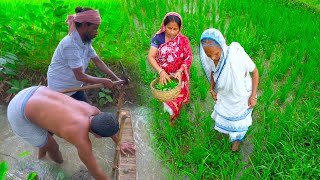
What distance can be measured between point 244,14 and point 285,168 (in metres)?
3.28

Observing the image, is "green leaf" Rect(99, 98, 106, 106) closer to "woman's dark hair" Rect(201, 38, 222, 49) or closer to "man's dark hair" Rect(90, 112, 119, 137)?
"man's dark hair" Rect(90, 112, 119, 137)

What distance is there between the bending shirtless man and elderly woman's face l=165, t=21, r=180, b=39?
40.0 inches

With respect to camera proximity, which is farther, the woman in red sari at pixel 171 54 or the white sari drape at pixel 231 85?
the woman in red sari at pixel 171 54

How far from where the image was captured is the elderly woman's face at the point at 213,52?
2.58 meters

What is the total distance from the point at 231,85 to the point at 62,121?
135cm

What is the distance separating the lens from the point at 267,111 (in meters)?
3.40

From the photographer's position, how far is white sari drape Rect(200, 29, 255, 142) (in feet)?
8.62

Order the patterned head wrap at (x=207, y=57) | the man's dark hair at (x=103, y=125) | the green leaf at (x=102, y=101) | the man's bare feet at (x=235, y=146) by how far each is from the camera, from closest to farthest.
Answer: the man's dark hair at (x=103, y=125)
the patterned head wrap at (x=207, y=57)
the man's bare feet at (x=235, y=146)
the green leaf at (x=102, y=101)

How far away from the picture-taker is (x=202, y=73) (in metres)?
4.25

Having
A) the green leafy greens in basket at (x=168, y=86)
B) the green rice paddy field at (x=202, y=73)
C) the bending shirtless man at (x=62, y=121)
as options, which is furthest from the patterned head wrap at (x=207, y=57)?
the bending shirtless man at (x=62, y=121)

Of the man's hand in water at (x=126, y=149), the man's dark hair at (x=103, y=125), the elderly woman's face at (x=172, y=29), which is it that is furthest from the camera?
the elderly woman's face at (x=172, y=29)

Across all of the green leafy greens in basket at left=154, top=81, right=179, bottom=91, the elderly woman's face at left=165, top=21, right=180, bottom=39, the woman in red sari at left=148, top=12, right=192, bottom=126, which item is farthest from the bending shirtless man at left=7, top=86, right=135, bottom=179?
the elderly woman's face at left=165, top=21, right=180, bottom=39

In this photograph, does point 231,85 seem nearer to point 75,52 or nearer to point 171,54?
point 171,54

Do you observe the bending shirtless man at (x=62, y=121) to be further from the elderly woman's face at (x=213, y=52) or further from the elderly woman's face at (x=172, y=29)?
the elderly woman's face at (x=172, y=29)
